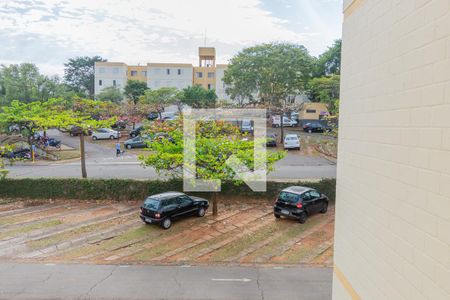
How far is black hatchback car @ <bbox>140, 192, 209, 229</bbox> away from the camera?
41.7 feet

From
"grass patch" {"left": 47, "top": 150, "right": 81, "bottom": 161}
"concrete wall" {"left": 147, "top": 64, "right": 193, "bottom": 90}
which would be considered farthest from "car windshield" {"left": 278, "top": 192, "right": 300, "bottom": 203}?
"concrete wall" {"left": 147, "top": 64, "right": 193, "bottom": 90}

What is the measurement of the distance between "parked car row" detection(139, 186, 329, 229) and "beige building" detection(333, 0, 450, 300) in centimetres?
919

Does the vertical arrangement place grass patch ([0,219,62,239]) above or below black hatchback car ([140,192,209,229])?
below

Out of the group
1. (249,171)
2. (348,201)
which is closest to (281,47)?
(249,171)

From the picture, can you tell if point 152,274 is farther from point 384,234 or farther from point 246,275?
point 384,234

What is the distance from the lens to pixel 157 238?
12.2 metres

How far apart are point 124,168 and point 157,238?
11.9 metres

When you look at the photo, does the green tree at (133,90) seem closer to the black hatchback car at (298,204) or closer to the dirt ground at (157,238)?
the dirt ground at (157,238)

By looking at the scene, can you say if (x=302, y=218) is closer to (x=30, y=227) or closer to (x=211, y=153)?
(x=211, y=153)

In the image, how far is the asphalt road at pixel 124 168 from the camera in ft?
67.6

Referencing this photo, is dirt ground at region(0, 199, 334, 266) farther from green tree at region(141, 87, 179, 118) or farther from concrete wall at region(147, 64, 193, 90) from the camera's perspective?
concrete wall at region(147, 64, 193, 90)

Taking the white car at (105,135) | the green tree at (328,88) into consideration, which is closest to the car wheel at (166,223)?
the green tree at (328,88)

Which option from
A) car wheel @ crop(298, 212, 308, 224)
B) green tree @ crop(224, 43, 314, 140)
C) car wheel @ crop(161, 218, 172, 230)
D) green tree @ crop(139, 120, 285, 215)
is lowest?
car wheel @ crop(161, 218, 172, 230)

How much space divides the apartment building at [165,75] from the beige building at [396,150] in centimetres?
4914
